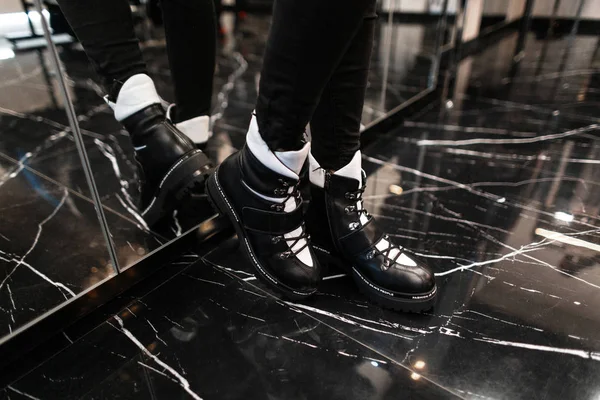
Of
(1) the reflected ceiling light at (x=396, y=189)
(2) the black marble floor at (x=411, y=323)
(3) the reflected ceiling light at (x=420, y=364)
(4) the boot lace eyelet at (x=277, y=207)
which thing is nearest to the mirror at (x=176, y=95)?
A: (2) the black marble floor at (x=411, y=323)

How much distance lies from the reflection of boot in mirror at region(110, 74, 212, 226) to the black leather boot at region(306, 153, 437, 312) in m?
0.20

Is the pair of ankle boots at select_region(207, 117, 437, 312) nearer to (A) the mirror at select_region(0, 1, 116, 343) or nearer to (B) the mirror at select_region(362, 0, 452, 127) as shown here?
(A) the mirror at select_region(0, 1, 116, 343)

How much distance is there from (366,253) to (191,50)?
0.48 m

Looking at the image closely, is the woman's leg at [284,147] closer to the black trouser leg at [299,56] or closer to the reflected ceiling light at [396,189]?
the black trouser leg at [299,56]

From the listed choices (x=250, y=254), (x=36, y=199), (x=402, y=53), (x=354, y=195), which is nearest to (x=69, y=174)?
(x=36, y=199)

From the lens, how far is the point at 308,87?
0.54 metres

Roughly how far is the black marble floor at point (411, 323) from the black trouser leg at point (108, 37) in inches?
13.6

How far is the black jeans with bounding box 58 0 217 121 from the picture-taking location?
2.22 ft

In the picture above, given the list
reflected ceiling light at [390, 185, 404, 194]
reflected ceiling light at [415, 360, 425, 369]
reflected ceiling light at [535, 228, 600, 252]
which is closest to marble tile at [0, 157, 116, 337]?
reflected ceiling light at [415, 360, 425, 369]

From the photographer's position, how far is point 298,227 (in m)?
0.70

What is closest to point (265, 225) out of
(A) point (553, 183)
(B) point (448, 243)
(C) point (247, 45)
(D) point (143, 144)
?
(D) point (143, 144)

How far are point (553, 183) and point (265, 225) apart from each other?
2.64ft

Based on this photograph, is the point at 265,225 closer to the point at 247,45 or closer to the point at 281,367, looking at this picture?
the point at 281,367

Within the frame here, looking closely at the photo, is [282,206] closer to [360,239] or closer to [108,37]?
[360,239]
